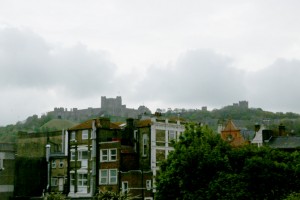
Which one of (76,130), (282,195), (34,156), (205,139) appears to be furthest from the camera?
(34,156)

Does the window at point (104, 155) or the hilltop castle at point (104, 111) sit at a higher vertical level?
the hilltop castle at point (104, 111)

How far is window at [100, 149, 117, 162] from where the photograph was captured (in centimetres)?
6681

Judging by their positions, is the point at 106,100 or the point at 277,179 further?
the point at 106,100

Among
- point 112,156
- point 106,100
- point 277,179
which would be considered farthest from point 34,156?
point 106,100

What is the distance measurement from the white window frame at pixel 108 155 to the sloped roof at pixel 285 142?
2192 cm

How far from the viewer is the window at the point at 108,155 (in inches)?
2630

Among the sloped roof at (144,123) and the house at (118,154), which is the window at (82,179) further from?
the sloped roof at (144,123)

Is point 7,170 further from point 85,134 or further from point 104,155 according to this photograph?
point 104,155

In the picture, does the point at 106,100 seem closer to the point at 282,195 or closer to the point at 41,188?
the point at 41,188

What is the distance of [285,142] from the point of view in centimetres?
7325

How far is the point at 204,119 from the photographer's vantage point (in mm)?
142000

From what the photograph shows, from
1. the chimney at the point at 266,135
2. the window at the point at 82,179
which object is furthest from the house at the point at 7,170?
the chimney at the point at 266,135

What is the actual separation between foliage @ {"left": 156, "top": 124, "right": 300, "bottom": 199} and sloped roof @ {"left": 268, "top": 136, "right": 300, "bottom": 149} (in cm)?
2177

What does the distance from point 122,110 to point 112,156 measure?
301 feet
